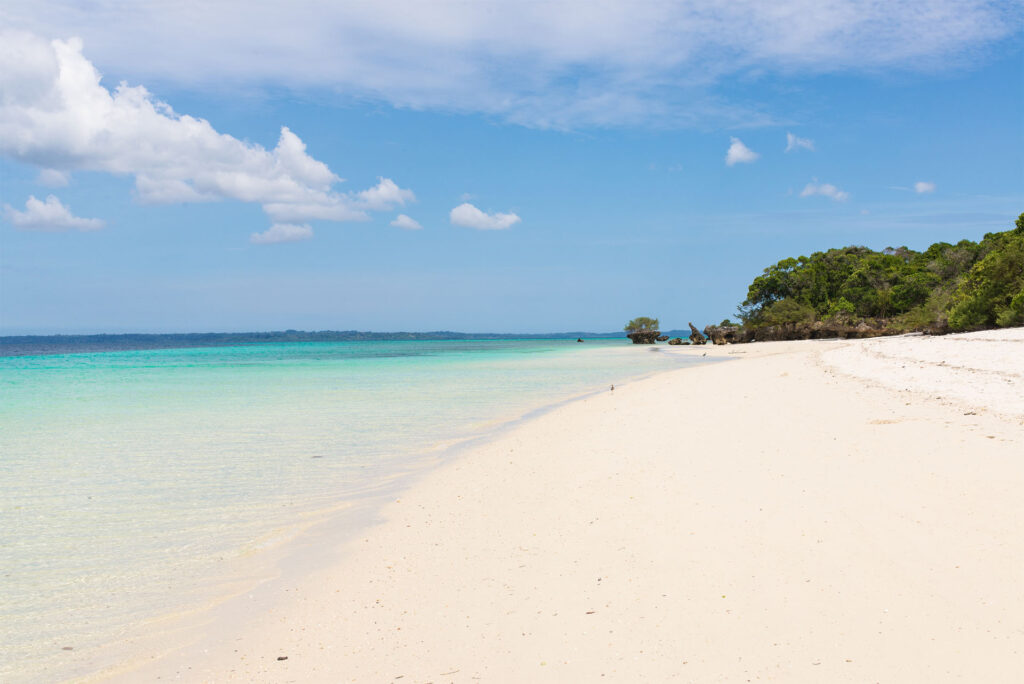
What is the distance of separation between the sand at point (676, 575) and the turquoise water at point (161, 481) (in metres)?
0.88

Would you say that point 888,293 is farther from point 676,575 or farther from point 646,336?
point 676,575

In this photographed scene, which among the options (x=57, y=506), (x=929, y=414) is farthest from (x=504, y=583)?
(x=929, y=414)

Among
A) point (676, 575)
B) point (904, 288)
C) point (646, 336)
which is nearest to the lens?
point (676, 575)

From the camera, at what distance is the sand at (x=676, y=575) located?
338 cm

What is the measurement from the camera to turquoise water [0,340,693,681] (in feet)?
15.8

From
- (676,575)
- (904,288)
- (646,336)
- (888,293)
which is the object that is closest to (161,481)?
(676,575)

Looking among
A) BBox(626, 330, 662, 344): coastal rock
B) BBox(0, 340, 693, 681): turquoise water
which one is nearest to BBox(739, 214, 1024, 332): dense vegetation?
BBox(626, 330, 662, 344): coastal rock

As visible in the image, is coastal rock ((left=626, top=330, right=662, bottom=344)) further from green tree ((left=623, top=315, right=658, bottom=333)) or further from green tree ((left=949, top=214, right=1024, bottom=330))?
green tree ((left=949, top=214, right=1024, bottom=330))

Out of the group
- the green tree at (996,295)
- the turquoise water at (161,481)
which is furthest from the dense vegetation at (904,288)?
the turquoise water at (161,481)

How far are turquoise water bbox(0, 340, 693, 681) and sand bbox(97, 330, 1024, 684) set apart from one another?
875 millimetres

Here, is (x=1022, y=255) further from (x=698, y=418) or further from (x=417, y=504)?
(x=417, y=504)

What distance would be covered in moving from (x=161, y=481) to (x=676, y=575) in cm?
763

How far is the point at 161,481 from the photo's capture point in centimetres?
855

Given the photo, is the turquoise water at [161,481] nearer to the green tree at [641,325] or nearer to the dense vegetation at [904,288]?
the dense vegetation at [904,288]
